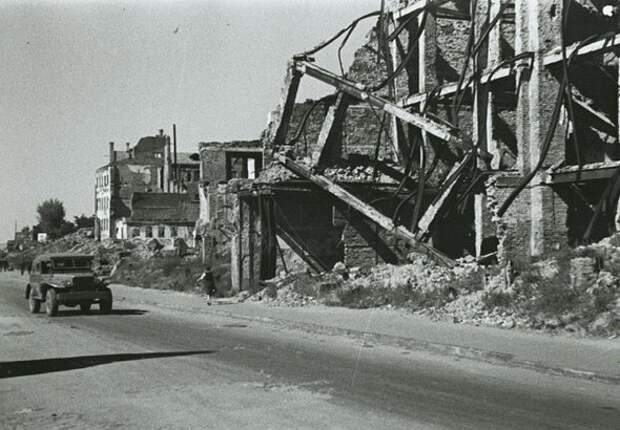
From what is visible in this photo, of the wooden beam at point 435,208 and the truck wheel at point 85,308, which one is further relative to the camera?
the wooden beam at point 435,208

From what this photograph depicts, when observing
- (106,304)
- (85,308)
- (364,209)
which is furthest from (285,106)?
(85,308)

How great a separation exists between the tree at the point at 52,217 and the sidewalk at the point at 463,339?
109032 millimetres

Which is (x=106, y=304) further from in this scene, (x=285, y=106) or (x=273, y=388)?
(x=273, y=388)

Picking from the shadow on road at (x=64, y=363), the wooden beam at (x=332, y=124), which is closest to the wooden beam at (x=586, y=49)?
the wooden beam at (x=332, y=124)

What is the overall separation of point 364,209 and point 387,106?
3701mm

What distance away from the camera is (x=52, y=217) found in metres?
126

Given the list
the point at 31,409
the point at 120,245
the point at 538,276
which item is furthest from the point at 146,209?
the point at 31,409

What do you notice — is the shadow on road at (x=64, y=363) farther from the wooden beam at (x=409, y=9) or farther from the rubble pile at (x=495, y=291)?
the wooden beam at (x=409, y=9)

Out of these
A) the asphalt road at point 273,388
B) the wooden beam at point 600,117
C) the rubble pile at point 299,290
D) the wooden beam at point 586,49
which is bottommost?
the asphalt road at point 273,388

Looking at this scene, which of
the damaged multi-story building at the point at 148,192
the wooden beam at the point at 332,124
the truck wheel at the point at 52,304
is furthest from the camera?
the damaged multi-story building at the point at 148,192

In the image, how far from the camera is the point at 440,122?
24.4 meters

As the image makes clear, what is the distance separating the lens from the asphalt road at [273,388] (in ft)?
24.6

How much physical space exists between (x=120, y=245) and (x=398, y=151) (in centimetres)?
3680

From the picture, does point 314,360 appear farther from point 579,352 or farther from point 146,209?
point 146,209
